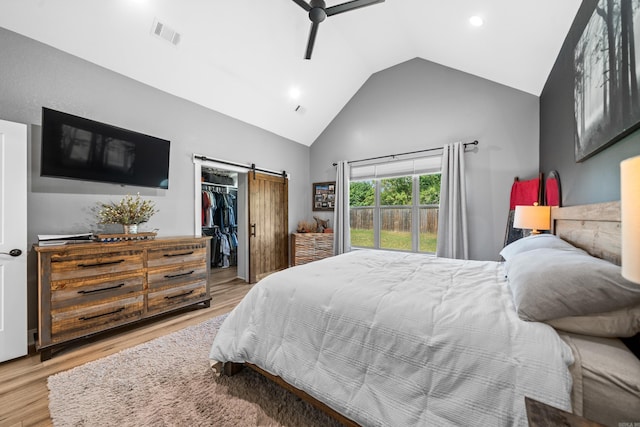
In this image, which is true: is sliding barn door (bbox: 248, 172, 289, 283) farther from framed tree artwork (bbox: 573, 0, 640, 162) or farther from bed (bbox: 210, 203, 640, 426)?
framed tree artwork (bbox: 573, 0, 640, 162)

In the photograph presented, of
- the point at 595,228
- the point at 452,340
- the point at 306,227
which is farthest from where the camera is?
the point at 306,227

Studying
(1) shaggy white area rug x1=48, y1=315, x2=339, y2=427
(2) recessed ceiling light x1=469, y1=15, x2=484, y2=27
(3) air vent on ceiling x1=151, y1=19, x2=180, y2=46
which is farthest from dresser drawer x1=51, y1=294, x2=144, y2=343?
(2) recessed ceiling light x1=469, y1=15, x2=484, y2=27

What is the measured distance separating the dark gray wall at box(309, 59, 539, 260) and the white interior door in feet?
13.4

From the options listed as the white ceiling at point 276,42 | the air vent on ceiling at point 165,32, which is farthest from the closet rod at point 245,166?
the air vent on ceiling at point 165,32

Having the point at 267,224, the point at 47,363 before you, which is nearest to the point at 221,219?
the point at 267,224

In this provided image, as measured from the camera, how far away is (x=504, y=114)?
130 inches

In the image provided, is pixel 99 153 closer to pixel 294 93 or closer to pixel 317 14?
pixel 317 14

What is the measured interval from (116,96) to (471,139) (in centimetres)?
449

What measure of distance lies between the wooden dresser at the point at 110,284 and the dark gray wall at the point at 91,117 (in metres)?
0.46

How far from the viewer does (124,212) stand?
2506mm

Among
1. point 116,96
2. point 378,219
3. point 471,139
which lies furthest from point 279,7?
point 378,219

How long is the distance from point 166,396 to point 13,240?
1781 mm

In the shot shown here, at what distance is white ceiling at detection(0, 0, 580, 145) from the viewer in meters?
2.19

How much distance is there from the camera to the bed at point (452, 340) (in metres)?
0.82
